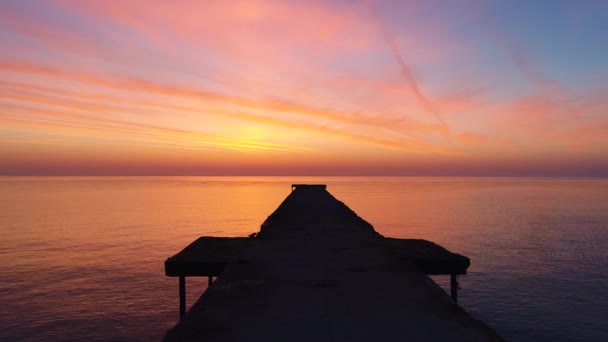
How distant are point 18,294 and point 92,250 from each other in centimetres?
1314

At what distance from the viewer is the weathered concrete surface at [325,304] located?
14.8 feet

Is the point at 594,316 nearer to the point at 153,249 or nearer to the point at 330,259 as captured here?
the point at 330,259

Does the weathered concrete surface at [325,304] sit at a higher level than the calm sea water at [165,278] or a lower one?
higher

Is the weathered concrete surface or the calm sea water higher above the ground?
the weathered concrete surface

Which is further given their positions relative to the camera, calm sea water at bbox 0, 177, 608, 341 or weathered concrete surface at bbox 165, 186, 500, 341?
calm sea water at bbox 0, 177, 608, 341

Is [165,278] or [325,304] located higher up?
[325,304]

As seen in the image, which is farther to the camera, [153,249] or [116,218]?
[116,218]

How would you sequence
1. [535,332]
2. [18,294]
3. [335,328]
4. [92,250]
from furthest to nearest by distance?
[92,250]
[18,294]
[535,332]
[335,328]

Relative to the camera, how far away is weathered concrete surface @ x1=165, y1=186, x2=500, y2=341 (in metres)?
4.52

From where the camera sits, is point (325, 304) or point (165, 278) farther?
point (165, 278)

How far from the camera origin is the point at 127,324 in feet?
66.7

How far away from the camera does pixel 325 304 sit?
5516mm

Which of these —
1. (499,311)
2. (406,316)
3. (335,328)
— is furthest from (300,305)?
(499,311)

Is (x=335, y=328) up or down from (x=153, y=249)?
up
